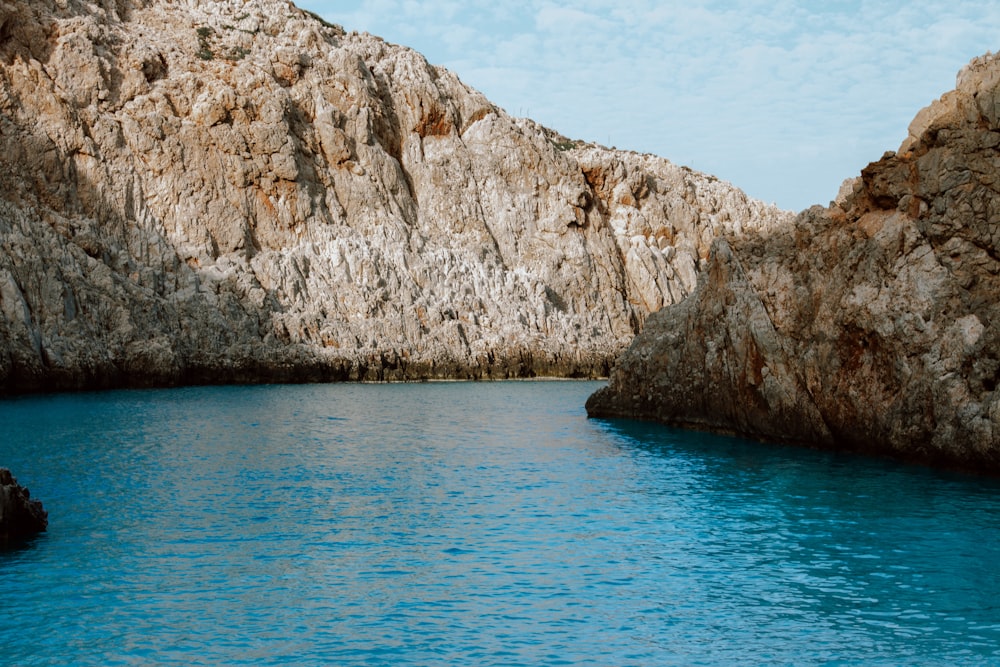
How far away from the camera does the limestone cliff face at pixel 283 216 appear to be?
71.2 meters

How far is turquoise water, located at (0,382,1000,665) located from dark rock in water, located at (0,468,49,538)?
1.20 feet

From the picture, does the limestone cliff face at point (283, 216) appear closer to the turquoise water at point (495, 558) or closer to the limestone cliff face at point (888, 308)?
the turquoise water at point (495, 558)

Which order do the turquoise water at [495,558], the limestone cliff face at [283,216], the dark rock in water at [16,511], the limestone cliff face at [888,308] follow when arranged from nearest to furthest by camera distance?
the turquoise water at [495,558] → the dark rock in water at [16,511] → the limestone cliff face at [888,308] → the limestone cliff face at [283,216]

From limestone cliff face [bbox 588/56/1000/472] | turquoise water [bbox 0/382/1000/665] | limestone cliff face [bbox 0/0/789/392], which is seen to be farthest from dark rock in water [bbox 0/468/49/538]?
limestone cliff face [bbox 0/0/789/392]

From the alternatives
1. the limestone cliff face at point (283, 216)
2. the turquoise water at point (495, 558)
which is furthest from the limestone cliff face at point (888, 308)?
the limestone cliff face at point (283, 216)

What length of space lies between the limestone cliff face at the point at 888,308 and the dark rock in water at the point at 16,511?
22.7 meters

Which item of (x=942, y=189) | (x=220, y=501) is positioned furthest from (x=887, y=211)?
(x=220, y=501)

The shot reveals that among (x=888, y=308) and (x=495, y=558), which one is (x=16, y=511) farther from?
(x=888, y=308)

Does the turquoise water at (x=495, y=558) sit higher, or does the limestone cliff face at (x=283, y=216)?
the limestone cliff face at (x=283, y=216)

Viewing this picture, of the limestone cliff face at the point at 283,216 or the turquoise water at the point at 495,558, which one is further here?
the limestone cliff face at the point at 283,216

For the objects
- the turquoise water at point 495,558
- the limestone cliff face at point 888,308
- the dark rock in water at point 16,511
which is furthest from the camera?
the limestone cliff face at point 888,308

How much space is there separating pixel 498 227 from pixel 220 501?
258 ft

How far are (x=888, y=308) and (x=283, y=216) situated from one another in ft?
221

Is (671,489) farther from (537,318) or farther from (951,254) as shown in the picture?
(537,318)
